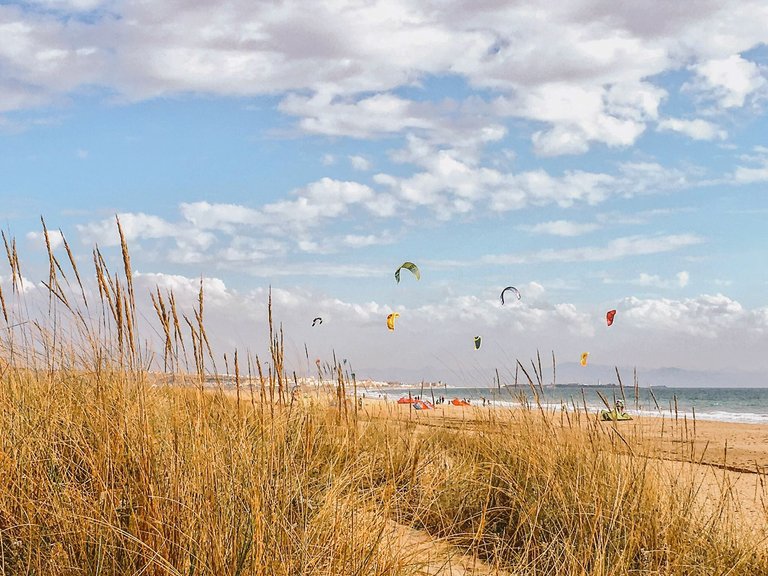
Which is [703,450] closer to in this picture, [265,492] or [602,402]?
[602,402]

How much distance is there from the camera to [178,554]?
2.53 metres

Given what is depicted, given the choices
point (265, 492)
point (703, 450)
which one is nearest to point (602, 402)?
point (703, 450)

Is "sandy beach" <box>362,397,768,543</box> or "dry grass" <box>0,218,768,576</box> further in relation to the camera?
"sandy beach" <box>362,397,768,543</box>

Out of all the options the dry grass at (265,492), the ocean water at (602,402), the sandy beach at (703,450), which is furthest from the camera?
the ocean water at (602,402)

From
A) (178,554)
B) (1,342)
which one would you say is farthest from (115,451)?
(1,342)

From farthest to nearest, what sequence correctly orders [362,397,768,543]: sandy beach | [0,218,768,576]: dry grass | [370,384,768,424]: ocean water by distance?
[370,384,768,424]: ocean water, [362,397,768,543]: sandy beach, [0,218,768,576]: dry grass

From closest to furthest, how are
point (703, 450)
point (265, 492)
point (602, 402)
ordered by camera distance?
point (265, 492), point (602, 402), point (703, 450)

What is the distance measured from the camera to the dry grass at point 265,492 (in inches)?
103

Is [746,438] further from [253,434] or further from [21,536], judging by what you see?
[21,536]

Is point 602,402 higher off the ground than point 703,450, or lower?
higher

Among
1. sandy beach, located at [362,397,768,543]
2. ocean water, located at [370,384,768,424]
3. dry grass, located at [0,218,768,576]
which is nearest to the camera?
dry grass, located at [0,218,768,576]

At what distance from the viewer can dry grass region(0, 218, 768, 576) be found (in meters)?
2.61

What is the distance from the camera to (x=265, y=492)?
2791 mm

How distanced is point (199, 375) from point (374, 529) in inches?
54.9
